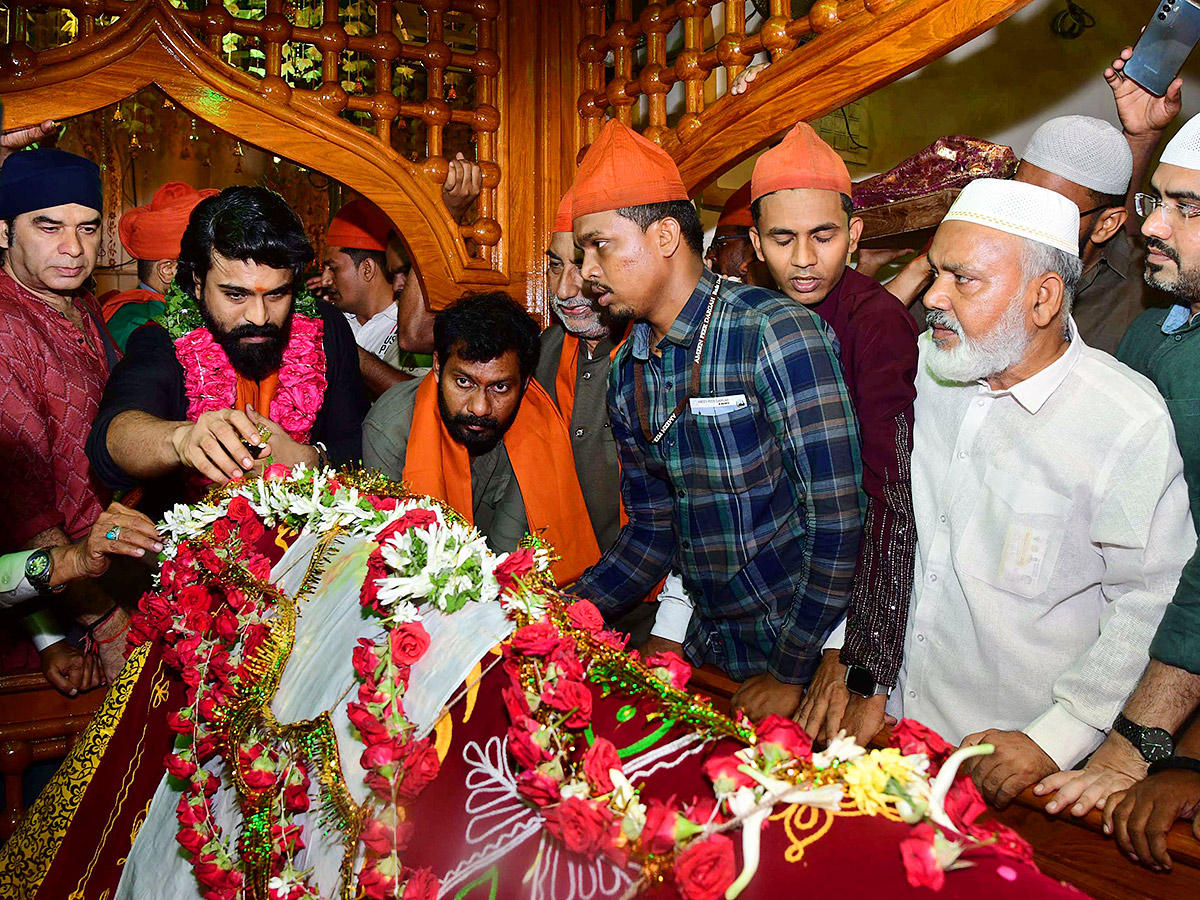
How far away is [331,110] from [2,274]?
123 cm

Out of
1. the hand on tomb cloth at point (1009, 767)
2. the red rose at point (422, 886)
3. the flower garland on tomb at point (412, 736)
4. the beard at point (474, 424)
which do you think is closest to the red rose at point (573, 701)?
the flower garland on tomb at point (412, 736)

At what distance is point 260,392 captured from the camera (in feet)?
→ 10.0

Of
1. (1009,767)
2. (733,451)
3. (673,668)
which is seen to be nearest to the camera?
(673,668)

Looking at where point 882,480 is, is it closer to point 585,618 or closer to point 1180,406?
point 1180,406

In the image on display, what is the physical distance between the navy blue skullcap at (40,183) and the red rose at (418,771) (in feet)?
9.07

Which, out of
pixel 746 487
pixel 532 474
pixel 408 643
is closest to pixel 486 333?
pixel 532 474

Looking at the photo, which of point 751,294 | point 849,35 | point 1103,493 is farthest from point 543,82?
point 1103,493

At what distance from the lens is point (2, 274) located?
3.29 meters

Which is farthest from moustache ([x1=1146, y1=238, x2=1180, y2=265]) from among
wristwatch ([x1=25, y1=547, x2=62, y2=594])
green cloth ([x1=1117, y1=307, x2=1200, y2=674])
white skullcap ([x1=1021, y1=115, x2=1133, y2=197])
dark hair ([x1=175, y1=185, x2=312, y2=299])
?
wristwatch ([x1=25, y1=547, x2=62, y2=594])

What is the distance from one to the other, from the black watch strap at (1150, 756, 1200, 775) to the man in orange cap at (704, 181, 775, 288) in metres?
2.11

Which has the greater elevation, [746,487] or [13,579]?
[746,487]

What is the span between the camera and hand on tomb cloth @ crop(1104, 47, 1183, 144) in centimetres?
252

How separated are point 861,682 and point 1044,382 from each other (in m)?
0.74

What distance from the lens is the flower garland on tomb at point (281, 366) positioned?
292cm
